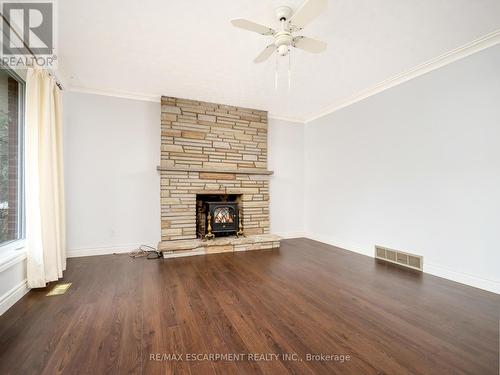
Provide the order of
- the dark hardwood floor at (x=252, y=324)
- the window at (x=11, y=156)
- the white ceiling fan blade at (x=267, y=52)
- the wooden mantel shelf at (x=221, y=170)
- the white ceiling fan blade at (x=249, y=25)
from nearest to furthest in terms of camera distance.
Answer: the dark hardwood floor at (x=252, y=324) < the white ceiling fan blade at (x=249, y=25) < the white ceiling fan blade at (x=267, y=52) < the window at (x=11, y=156) < the wooden mantel shelf at (x=221, y=170)

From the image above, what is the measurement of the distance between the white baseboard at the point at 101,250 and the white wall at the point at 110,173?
13 millimetres

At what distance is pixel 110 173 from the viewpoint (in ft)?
12.4

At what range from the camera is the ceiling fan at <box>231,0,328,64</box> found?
1733mm

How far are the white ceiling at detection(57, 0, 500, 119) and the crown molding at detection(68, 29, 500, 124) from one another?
0.07m

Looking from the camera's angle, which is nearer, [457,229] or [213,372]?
[213,372]

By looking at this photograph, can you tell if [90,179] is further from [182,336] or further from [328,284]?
[328,284]

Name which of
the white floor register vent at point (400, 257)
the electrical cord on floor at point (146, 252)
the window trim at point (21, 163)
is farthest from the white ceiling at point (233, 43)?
the electrical cord on floor at point (146, 252)

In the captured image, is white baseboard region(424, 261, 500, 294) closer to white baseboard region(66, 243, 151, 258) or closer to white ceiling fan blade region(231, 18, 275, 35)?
white ceiling fan blade region(231, 18, 275, 35)

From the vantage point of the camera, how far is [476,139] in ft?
8.34

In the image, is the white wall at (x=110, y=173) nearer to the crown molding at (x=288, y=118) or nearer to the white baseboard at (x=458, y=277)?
the crown molding at (x=288, y=118)

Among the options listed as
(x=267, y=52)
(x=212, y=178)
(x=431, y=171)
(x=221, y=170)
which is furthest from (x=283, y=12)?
(x=212, y=178)

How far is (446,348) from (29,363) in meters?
2.65

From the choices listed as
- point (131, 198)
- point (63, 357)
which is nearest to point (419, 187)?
point (63, 357)

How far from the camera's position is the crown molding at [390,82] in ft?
8.09
